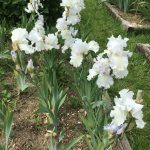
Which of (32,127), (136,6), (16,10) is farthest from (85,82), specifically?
(136,6)

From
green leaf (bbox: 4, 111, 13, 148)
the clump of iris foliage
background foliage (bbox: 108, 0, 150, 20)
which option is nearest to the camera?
the clump of iris foliage

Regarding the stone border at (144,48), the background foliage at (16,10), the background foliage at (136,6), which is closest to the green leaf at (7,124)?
the stone border at (144,48)

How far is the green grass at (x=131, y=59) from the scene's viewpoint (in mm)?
3849

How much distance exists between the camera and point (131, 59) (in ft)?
17.7

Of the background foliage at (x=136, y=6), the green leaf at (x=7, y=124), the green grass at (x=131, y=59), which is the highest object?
the background foliage at (x=136, y=6)

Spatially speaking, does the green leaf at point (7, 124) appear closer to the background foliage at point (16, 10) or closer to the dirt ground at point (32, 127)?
the dirt ground at point (32, 127)

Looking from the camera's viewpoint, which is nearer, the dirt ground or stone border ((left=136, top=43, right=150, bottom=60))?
the dirt ground

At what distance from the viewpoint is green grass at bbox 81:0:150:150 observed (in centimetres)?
385

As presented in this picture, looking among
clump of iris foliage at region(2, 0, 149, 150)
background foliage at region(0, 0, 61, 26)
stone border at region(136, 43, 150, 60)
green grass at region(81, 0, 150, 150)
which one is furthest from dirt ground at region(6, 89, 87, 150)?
background foliage at region(0, 0, 61, 26)

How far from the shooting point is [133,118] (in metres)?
2.69

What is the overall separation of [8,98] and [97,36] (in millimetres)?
2209

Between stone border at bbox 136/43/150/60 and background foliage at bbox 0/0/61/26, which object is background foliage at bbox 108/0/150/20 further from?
background foliage at bbox 0/0/61/26

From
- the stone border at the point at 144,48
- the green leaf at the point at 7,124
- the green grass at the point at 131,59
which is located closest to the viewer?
the green leaf at the point at 7,124

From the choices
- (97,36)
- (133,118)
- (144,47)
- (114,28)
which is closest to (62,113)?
(133,118)
